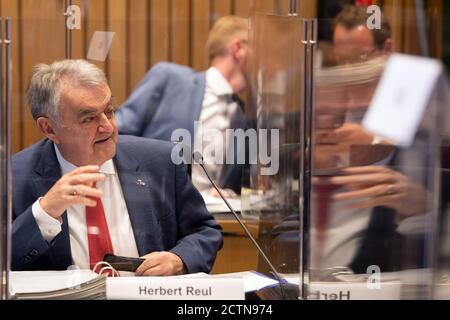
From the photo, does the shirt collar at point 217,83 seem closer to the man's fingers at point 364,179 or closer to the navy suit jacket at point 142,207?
the navy suit jacket at point 142,207

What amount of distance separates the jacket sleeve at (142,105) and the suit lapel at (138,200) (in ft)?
0.22

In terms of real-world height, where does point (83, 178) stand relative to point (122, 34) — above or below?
below

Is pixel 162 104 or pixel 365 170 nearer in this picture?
pixel 365 170

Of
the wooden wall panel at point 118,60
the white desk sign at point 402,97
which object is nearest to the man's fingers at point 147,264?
the wooden wall panel at point 118,60

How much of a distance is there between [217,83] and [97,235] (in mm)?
538

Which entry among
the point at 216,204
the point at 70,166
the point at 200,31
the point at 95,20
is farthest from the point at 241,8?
the point at 70,166

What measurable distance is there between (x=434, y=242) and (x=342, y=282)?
23 cm

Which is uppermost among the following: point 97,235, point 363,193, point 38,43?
point 38,43

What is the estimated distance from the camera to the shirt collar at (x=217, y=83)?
249 centimetres

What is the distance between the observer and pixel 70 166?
219 centimetres

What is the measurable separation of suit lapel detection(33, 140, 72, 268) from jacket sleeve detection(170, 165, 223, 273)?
0.82 feet

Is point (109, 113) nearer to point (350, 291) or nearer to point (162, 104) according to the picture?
point (162, 104)

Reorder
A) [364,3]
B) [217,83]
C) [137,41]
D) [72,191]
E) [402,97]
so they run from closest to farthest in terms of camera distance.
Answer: [402,97]
[72,191]
[137,41]
[364,3]
[217,83]

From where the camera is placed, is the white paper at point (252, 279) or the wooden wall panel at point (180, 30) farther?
the wooden wall panel at point (180, 30)
